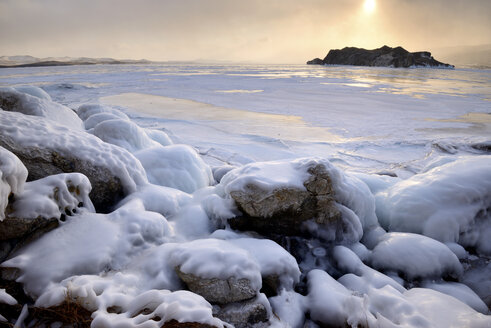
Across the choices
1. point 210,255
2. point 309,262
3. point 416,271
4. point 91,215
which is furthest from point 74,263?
point 416,271

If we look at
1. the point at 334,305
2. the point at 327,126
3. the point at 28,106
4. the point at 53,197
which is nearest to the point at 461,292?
the point at 334,305

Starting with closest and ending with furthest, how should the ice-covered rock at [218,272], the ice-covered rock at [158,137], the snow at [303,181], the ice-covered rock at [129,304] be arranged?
the ice-covered rock at [129,304]
the ice-covered rock at [218,272]
the snow at [303,181]
the ice-covered rock at [158,137]

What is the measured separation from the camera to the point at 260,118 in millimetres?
8688

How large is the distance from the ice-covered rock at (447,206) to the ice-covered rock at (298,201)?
2.07 feet

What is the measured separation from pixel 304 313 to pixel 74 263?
5.55 ft

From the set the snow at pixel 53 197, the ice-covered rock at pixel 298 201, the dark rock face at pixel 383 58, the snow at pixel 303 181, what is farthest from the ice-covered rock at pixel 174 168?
the dark rock face at pixel 383 58

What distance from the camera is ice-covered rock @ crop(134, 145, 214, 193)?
12.5ft

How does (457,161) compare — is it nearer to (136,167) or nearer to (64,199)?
(136,167)

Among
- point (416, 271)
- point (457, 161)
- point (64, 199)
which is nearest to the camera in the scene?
point (64, 199)

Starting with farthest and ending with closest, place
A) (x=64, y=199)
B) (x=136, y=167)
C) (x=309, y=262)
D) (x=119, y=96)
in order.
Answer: (x=119, y=96)
(x=136, y=167)
(x=309, y=262)
(x=64, y=199)

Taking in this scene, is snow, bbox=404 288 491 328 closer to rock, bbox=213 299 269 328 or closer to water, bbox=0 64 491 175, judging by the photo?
rock, bbox=213 299 269 328

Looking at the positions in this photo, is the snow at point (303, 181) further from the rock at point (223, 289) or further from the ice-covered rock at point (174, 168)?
the rock at point (223, 289)

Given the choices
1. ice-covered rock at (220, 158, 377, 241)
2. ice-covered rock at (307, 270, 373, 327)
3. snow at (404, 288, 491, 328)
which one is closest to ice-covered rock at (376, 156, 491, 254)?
ice-covered rock at (220, 158, 377, 241)

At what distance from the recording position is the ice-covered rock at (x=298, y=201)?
2.81m
